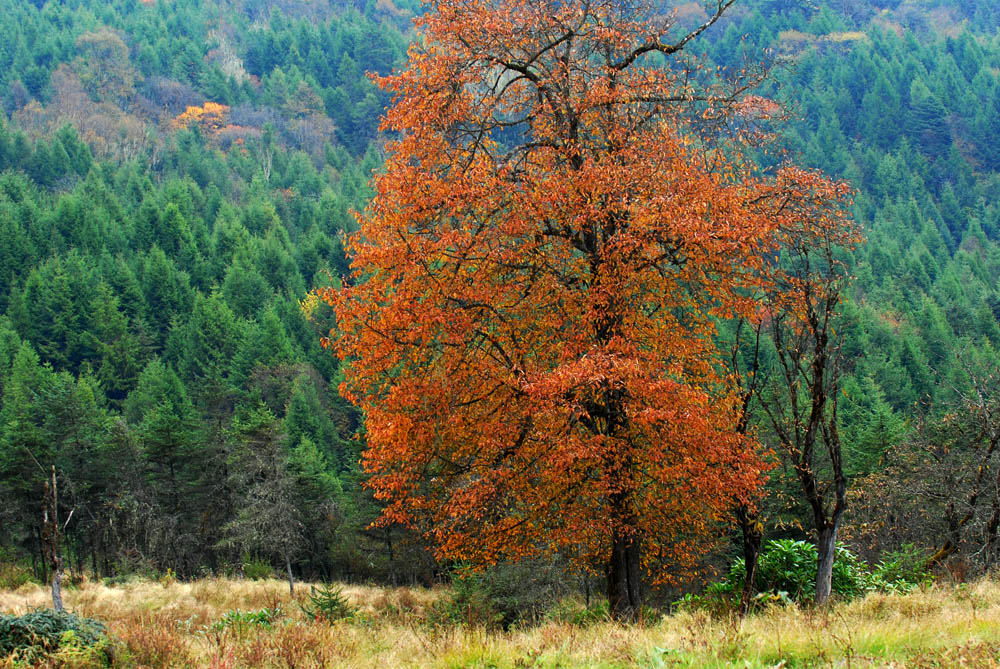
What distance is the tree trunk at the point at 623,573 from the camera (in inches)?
408

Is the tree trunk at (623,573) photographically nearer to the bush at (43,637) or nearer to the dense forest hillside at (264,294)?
the dense forest hillside at (264,294)

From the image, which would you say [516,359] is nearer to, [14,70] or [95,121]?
[95,121]

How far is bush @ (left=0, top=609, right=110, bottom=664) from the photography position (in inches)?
272

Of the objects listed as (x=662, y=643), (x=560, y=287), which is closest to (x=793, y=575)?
(x=560, y=287)

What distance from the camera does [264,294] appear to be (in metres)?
102

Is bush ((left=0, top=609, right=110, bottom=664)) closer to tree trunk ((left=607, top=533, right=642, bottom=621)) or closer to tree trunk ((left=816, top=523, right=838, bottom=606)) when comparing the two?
tree trunk ((left=607, top=533, right=642, bottom=621))

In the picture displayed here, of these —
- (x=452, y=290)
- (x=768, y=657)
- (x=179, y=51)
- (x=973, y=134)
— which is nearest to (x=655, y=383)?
(x=452, y=290)

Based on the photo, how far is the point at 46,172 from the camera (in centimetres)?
12912

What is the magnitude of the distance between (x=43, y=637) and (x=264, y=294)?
98275 millimetres

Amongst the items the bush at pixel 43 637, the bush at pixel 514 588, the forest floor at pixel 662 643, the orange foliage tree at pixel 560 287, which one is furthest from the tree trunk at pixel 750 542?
the bush at pixel 514 588

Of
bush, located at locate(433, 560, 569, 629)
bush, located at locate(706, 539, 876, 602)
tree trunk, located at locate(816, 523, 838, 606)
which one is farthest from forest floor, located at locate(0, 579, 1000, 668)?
bush, located at locate(433, 560, 569, 629)

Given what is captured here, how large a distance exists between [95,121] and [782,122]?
169094 mm

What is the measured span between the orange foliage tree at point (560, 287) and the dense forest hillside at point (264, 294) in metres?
1.05

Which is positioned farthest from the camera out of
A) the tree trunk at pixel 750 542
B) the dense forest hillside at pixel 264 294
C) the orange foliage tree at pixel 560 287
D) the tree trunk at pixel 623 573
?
the dense forest hillside at pixel 264 294
